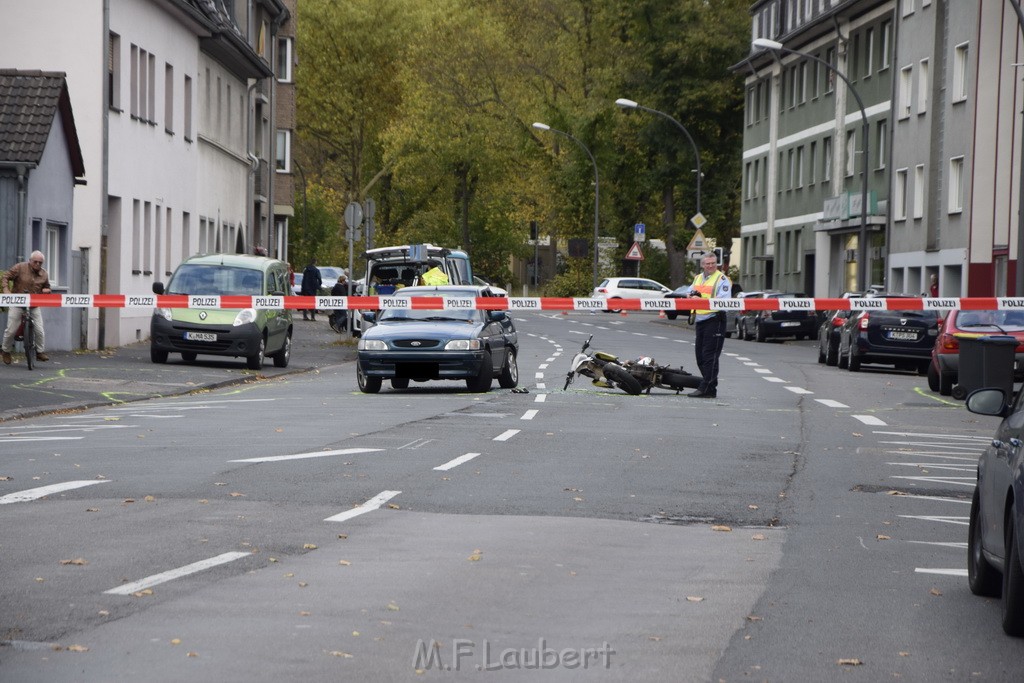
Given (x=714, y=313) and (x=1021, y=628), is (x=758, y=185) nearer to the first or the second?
(x=714, y=313)

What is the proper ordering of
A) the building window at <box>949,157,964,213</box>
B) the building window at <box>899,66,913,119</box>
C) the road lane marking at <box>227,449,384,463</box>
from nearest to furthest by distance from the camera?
the road lane marking at <box>227,449,384,463</box> < the building window at <box>949,157,964,213</box> < the building window at <box>899,66,913,119</box>

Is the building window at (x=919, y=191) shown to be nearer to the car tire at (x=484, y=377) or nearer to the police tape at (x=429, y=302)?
the police tape at (x=429, y=302)

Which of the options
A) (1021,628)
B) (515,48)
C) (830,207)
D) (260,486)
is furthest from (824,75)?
(1021,628)

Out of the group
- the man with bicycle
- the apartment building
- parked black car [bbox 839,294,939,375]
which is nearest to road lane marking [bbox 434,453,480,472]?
the man with bicycle

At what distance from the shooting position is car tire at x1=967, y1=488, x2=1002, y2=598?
8.21 meters

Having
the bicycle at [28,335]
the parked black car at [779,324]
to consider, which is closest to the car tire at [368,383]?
the bicycle at [28,335]

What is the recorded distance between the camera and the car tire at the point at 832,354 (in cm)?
3709

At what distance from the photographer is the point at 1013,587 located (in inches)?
281

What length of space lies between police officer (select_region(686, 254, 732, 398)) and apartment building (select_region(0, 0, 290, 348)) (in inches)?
511

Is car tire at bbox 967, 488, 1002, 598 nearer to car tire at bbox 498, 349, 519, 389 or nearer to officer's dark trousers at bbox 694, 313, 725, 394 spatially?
officer's dark trousers at bbox 694, 313, 725, 394

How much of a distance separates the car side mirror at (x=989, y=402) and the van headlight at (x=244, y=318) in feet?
75.4

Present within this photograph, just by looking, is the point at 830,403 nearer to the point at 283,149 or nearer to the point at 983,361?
the point at 983,361

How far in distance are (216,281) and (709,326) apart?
37.4ft

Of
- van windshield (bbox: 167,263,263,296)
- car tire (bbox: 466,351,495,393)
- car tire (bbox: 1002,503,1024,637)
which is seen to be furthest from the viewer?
van windshield (bbox: 167,263,263,296)
